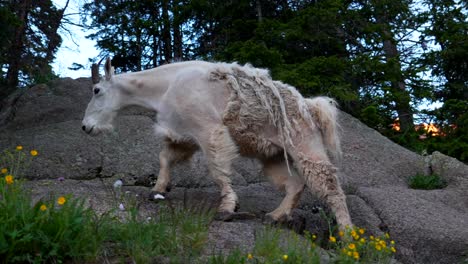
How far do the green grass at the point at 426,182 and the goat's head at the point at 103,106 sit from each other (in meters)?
4.52

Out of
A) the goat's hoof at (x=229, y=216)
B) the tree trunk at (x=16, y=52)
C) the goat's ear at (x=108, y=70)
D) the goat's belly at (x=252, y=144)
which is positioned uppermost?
the tree trunk at (x=16, y=52)

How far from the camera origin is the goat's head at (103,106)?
262 inches

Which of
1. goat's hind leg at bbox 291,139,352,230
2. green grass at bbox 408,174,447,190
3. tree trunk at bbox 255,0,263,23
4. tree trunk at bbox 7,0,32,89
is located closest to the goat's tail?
goat's hind leg at bbox 291,139,352,230

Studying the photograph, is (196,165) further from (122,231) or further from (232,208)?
(122,231)

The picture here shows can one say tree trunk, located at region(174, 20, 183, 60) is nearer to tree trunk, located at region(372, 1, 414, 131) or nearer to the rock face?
the rock face

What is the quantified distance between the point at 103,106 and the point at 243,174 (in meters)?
2.47

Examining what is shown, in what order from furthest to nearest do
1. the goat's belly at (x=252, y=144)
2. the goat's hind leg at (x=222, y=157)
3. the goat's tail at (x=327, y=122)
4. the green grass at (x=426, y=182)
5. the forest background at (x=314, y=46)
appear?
the forest background at (x=314, y=46) → the green grass at (x=426, y=182) → the goat's tail at (x=327, y=122) → the goat's belly at (x=252, y=144) → the goat's hind leg at (x=222, y=157)

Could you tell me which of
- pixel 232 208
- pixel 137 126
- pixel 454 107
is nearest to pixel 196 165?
pixel 137 126

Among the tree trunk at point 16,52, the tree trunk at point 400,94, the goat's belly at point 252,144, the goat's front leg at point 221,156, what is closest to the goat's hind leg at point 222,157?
the goat's front leg at point 221,156

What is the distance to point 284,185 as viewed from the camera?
21.6ft

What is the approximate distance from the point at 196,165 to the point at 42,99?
3.37 meters

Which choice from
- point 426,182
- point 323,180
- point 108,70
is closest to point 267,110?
point 323,180

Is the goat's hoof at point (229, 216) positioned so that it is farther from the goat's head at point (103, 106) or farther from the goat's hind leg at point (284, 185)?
the goat's head at point (103, 106)

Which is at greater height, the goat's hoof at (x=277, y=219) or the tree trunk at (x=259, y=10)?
the tree trunk at (x=259, y=10)
